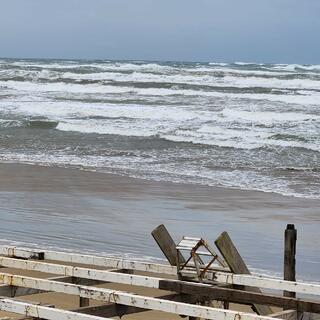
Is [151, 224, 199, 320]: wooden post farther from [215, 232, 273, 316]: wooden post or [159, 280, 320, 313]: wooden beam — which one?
[159, 280, 320, 313]: wooden beam

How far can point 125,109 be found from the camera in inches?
1267

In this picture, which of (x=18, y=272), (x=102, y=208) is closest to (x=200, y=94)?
(x=102, y=208)

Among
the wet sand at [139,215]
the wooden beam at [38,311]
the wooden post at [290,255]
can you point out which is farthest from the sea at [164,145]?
the wooden beam at [38,311]

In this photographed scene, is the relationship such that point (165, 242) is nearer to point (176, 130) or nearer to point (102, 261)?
point (102, 261)

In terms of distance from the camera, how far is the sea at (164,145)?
1051cm

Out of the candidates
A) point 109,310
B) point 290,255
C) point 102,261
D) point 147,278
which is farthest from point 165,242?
point 109,310

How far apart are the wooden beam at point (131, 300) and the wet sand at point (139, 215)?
3.24m

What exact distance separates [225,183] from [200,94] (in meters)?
26.3

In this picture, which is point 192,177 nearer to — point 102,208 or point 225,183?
point 225,183

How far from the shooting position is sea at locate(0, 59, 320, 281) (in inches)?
414

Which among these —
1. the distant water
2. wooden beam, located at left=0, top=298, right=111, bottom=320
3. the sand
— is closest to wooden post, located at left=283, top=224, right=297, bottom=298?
the sand

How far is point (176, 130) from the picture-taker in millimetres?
24766

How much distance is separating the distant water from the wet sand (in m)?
1.24

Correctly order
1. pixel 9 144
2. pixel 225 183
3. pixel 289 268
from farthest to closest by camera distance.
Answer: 1. pixel 9 144
2. pixel 225 183
3. pixel 289 268
